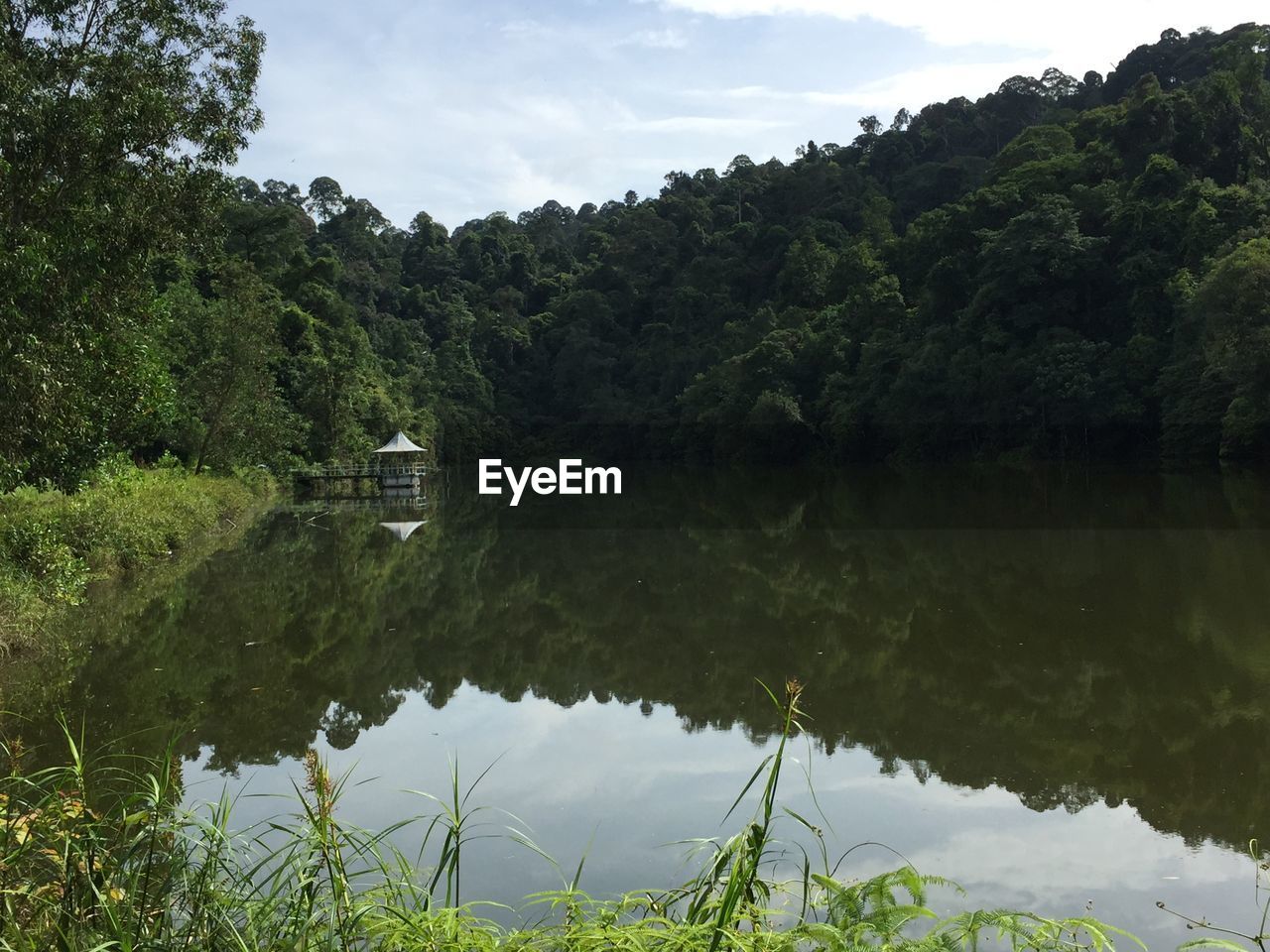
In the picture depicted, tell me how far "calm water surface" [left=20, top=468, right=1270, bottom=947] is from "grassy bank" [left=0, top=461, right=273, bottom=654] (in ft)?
1.77

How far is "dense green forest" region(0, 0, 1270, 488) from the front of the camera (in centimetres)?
809

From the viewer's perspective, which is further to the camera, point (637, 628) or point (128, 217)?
point (637, 628)

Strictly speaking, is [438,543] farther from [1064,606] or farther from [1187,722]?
[1187,722]

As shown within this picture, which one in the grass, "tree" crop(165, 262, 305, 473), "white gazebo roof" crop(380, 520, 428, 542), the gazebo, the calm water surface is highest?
"tree" crop(165, 262, 305, 473)

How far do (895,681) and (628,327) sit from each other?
4753 centimetres

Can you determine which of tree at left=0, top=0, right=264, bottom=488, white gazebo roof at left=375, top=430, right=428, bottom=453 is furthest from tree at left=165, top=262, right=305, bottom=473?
tree at left=0, top=0, right=264, bottom=488

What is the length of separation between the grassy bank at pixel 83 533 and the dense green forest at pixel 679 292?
742 millimetres

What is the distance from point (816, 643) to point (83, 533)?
23.6ft

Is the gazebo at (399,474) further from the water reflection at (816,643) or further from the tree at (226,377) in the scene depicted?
the water reflection at (816,643)

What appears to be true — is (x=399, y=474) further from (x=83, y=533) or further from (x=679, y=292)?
(x=679, y=292)

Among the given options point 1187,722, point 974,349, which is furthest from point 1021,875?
point 974,349

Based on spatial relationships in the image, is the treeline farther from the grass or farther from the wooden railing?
the grass

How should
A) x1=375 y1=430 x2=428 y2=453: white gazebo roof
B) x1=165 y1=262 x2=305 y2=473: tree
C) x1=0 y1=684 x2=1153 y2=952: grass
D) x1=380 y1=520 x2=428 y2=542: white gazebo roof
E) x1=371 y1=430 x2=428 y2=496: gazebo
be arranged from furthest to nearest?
x1=371 y1=430 x2=428 y2=496: gazebo < x1=375 y1=430 x2=428 y2=453: white gazebo roof < x1=165 y1=262 x2=305 y2=473: tree < x1=380 y1=520 x2=428 y2=542: white gazebo roof < x1=0 y1=684 x2=1153 y2=952: grass

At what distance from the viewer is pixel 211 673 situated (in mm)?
7664
